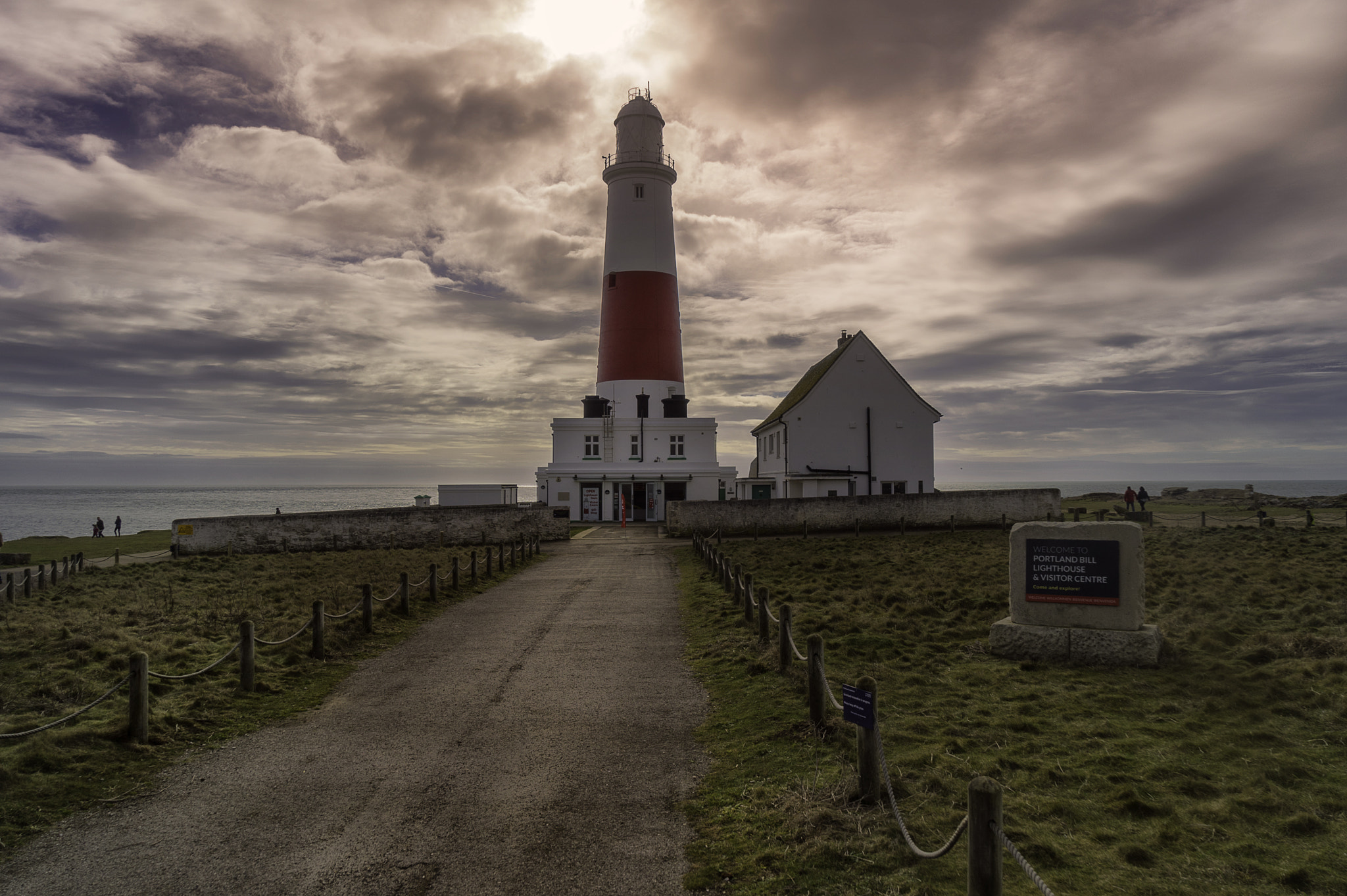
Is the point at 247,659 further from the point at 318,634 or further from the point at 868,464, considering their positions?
the point at 868,464

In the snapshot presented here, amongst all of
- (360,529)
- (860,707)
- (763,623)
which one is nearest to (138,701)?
(860,707)

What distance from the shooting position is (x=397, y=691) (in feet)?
31.7

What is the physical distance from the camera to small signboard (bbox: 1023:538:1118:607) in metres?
9.81

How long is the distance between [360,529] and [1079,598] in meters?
26.6

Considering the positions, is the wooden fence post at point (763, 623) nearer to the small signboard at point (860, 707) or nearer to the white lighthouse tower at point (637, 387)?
the small signboard at point (860, 707)

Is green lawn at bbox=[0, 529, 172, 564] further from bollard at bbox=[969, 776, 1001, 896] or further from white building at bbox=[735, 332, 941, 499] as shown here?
bollard at bbox=[969, 776, 1001, 896]

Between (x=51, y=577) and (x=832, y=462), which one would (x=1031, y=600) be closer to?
(x=51, y=577)

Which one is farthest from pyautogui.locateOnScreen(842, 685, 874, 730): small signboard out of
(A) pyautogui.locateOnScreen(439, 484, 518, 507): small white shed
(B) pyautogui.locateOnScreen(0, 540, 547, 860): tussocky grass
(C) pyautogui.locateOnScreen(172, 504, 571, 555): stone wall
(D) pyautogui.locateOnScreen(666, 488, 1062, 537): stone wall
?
(A) pyautogui.locateOnScreen(439, 484, 518, 507): small white shed

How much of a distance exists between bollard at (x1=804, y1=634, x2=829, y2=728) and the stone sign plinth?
4.00 meters

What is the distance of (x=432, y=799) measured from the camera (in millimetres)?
6352

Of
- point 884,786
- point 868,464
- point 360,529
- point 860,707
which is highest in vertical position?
point 868,464

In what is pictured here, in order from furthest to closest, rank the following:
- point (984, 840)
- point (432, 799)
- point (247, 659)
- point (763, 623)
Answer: point (763, 623)
point (247, 659)
point (432, 799)
point (984, 840)

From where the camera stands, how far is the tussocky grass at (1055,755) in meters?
4.83

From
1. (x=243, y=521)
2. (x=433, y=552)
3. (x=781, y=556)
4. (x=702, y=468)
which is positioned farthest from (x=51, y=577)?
(x=702, y=468)
